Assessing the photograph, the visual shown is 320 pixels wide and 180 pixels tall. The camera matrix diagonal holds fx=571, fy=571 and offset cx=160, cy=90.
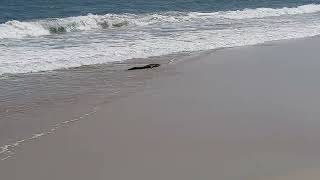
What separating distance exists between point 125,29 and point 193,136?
13251 millimetres

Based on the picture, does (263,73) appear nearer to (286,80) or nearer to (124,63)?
(286,80)

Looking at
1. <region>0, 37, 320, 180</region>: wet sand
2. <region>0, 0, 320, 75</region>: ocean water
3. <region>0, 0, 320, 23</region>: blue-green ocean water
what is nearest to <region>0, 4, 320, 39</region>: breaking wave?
<region>0, 0, 320, 75</region>: ocean water

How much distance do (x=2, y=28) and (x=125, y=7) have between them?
32.3 feet

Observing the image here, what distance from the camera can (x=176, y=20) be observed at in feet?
76.5

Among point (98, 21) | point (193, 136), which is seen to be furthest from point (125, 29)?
point (193, 136)

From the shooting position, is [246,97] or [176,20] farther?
[176,20]

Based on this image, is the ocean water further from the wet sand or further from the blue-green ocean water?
the wet sand

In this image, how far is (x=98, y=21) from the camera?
22.0 meters

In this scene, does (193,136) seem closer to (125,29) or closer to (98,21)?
(125,29)

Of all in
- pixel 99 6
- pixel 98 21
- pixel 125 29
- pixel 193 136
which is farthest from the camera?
pixel 99 6

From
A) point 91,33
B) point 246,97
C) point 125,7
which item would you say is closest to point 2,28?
point 91,33

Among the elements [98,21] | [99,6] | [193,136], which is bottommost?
[193,136]

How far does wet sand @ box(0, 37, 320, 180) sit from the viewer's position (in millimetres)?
6164

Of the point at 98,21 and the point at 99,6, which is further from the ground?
the point at 99,6
